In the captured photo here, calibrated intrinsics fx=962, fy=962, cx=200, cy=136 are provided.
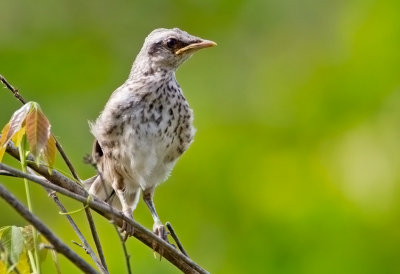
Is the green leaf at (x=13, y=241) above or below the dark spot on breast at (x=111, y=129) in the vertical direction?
below

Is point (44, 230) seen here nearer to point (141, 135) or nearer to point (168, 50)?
point (141, 135)

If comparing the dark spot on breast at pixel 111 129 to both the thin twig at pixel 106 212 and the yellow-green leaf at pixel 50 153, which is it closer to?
the thin twig at pixel 106 212

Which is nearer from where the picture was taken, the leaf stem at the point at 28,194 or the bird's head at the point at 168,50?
the leaf stem at the point at 28,194

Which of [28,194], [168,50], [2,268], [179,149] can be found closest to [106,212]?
[28,194]

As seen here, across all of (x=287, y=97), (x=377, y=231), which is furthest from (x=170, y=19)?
(x=377, y=231)

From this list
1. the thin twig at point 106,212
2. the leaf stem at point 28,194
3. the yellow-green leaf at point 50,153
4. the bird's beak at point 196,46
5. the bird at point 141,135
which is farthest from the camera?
the bird's beak at point 196,46

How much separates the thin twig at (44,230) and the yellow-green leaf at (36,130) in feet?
1.21

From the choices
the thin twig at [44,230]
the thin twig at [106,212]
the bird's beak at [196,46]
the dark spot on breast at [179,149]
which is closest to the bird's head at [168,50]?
the bird's beak at [196,46]

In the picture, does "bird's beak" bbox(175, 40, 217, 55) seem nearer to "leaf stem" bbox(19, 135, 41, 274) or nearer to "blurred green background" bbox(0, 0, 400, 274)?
"blurred green background" bbox(0, 0, 400, 274)

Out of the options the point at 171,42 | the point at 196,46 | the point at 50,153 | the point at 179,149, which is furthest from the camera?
the point at 171,42

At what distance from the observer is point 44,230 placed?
2322 millimetres

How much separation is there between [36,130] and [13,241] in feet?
1.06

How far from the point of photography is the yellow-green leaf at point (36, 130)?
271 cm

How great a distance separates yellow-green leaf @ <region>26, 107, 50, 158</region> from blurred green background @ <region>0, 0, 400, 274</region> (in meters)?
2.97
